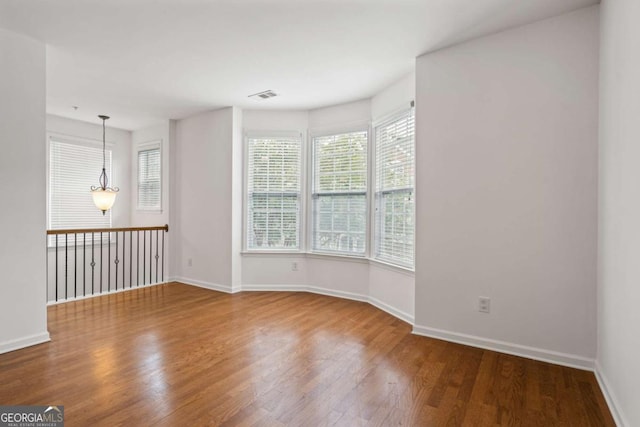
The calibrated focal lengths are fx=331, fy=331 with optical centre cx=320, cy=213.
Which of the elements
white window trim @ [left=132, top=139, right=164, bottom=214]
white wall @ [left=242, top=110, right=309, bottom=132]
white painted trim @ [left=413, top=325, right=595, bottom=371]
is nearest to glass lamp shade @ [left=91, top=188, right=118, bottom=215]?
white window trim @ [left=132, top=139, right=164, bottom=214]

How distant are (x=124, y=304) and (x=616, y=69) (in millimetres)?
5150

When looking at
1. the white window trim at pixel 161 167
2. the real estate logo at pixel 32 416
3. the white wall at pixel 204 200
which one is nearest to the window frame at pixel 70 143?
the white window trim at pixel 161 167

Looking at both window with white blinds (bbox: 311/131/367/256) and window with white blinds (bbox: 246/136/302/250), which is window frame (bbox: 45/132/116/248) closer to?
window with white blinds (bbox: 246/136/302/250)

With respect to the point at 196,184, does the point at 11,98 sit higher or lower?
higher

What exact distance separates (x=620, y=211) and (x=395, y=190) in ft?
7.01

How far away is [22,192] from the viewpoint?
9.29 feet

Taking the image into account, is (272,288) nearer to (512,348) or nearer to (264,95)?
(264,95)

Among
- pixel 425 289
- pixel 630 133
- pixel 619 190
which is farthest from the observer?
pixel 425 289

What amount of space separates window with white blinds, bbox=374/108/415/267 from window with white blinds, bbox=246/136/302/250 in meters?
1.28

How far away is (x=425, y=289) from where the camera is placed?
316 cm

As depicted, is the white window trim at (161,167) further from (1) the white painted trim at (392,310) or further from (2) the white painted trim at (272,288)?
(1) the white painted trim at (392,310)

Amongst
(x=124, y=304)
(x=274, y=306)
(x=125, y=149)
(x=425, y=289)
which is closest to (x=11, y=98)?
(x=124, y=304)

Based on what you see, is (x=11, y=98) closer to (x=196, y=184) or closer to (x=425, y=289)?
(x=196, y=184)

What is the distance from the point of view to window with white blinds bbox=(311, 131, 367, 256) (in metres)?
4.40
